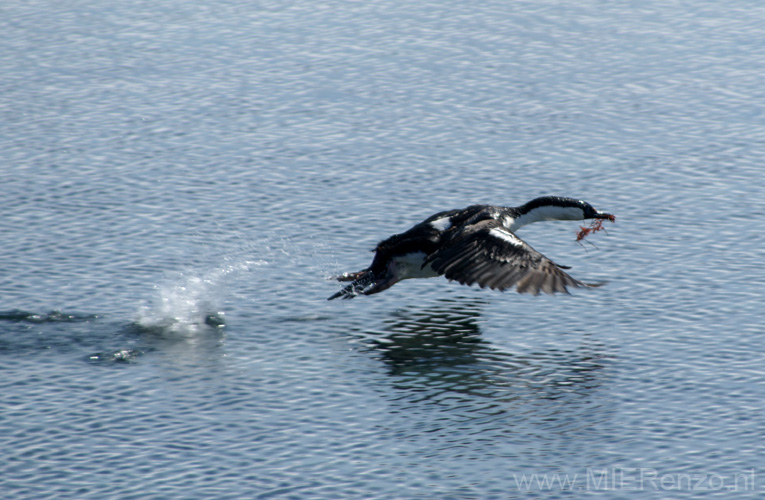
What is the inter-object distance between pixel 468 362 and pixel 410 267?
1842 millimetres

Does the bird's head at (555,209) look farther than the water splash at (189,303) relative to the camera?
Yes

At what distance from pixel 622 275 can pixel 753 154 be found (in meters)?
5.92

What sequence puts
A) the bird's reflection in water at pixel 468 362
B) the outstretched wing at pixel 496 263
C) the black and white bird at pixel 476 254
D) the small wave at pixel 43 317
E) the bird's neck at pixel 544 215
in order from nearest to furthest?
the bird's reflection in water at pixel 468 362 → the outstretched wing at pixel 496 263 → the black and white bird at pixel 476 254 → the small wave at pixel 43 317 → the bird's neck at pixel 544 215

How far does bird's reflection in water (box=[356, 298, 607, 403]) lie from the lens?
13.6m

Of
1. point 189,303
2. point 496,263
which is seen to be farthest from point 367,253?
point 496,263

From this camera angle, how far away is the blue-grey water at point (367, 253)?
1216cm

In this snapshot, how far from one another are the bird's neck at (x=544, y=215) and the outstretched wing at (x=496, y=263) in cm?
131

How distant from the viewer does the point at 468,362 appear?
14391 mm

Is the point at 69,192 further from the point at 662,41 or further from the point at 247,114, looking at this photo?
the point at 662,41

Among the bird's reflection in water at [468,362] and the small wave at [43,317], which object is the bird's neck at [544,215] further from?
the small wave at [43,317]

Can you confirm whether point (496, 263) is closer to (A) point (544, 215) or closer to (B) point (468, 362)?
(B) point (468, 362)

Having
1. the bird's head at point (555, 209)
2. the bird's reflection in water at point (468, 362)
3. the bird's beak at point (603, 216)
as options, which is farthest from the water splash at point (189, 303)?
the bird's beak at point (603, 216)

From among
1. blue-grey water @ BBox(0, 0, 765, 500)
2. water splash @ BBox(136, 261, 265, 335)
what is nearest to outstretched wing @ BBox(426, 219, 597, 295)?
blue-grey water @ BBox(0, 0, 765, 500)

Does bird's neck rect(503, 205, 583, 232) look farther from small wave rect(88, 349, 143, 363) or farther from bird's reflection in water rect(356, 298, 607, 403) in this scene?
small wave rect(88, 349, 143, 363)
